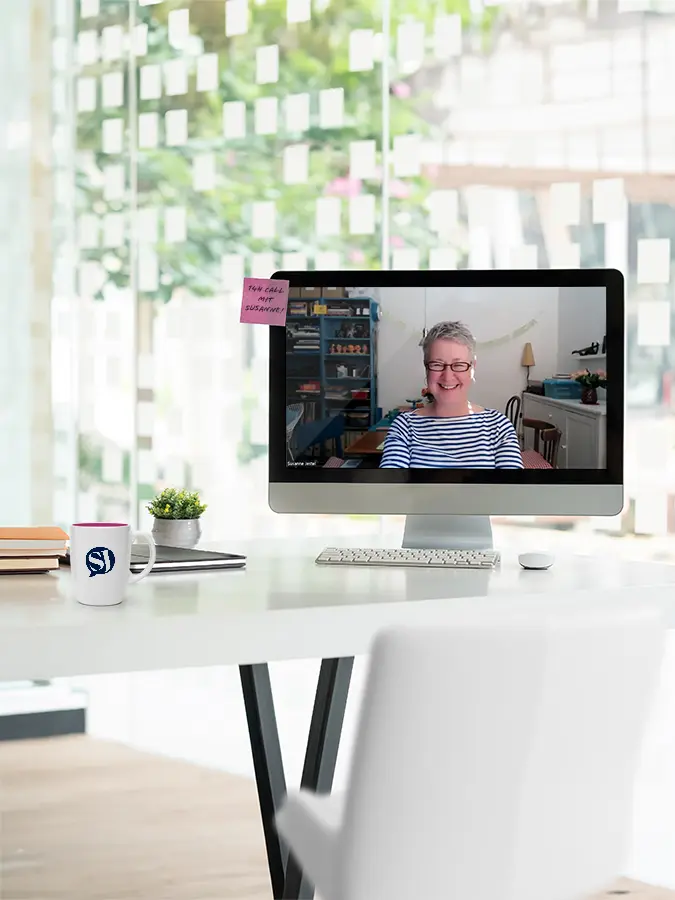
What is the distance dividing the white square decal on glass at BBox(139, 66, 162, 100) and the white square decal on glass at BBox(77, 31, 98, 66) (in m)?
0.18

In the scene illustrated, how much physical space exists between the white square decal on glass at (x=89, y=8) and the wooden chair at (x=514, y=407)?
7.40 feet

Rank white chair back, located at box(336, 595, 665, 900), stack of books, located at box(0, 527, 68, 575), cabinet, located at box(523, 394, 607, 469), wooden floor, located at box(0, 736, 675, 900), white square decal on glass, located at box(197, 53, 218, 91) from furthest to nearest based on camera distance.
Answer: white square decal on glass, located at box(197, 53, 218, 91), wooden floor, located at box(0, 736, 675, 900), cabinet, located at box(523, 394, 607, 469), stack of books, located at box(0, 527, 68, 575), white chair back, located at box(336, 595, 665, 900)

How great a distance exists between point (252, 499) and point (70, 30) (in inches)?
61.7

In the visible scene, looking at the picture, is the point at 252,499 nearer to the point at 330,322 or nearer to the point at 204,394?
the point at 204,394

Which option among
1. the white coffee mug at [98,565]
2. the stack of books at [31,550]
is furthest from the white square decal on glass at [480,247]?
the white coffee mug at [98,565]

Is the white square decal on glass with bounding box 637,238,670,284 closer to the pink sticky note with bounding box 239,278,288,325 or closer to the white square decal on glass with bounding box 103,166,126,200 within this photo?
the pink sticky note with bounding box 239,278,288,325

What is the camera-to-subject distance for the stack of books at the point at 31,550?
1.57m

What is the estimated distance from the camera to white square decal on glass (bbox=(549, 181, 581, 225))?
2982 mm

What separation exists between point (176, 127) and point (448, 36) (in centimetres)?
86

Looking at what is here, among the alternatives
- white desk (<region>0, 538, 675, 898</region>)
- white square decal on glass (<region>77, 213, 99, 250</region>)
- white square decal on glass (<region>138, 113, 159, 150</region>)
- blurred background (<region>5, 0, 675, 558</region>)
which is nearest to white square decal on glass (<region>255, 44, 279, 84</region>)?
blurred background (<region>5, 0, 675, 558</region>)

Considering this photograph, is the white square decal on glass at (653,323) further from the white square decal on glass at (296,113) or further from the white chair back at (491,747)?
the white chair back at (491,747)

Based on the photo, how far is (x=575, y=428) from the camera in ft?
6.13

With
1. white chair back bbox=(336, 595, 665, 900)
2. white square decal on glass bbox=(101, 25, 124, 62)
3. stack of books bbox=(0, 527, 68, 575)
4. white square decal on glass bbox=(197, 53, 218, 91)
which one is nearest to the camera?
white chair back bbox=(336, 595, 665, 900)

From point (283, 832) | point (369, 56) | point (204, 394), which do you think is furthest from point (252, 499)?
point (283, 832)
